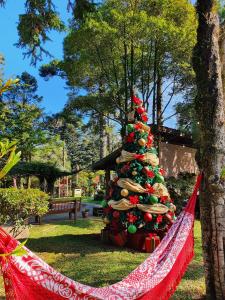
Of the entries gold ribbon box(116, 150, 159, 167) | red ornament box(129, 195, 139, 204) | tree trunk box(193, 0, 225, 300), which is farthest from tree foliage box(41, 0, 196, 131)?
tree trunk box(193, 0, 225, 300)

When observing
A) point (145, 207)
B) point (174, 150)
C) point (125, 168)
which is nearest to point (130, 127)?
point (125, 168)

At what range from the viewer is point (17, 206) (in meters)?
6.55

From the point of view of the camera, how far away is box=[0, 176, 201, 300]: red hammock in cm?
266

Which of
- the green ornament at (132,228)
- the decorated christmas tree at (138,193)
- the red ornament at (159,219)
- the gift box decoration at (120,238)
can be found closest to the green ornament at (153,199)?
the decorated christmas tree at (138,193)

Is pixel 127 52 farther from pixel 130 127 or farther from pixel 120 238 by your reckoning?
pixel 120 238

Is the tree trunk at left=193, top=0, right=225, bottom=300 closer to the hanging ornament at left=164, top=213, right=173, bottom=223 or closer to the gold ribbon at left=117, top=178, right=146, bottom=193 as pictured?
the gold ribbon at left=117, top=178, right=146, bottom=193

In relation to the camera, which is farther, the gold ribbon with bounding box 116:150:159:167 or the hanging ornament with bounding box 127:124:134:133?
the hanging ornament with bounding box 127:124:134:133

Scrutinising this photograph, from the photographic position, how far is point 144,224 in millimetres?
7723

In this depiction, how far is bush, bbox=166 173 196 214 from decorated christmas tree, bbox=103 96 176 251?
19.0 ft

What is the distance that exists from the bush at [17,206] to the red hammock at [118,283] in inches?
135

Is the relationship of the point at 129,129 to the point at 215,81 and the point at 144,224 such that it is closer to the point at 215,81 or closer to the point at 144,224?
the point at 144,224

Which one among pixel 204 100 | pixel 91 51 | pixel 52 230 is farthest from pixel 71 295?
pixel 91 51

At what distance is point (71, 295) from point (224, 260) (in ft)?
5.66

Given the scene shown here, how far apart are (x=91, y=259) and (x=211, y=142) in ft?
13.0
